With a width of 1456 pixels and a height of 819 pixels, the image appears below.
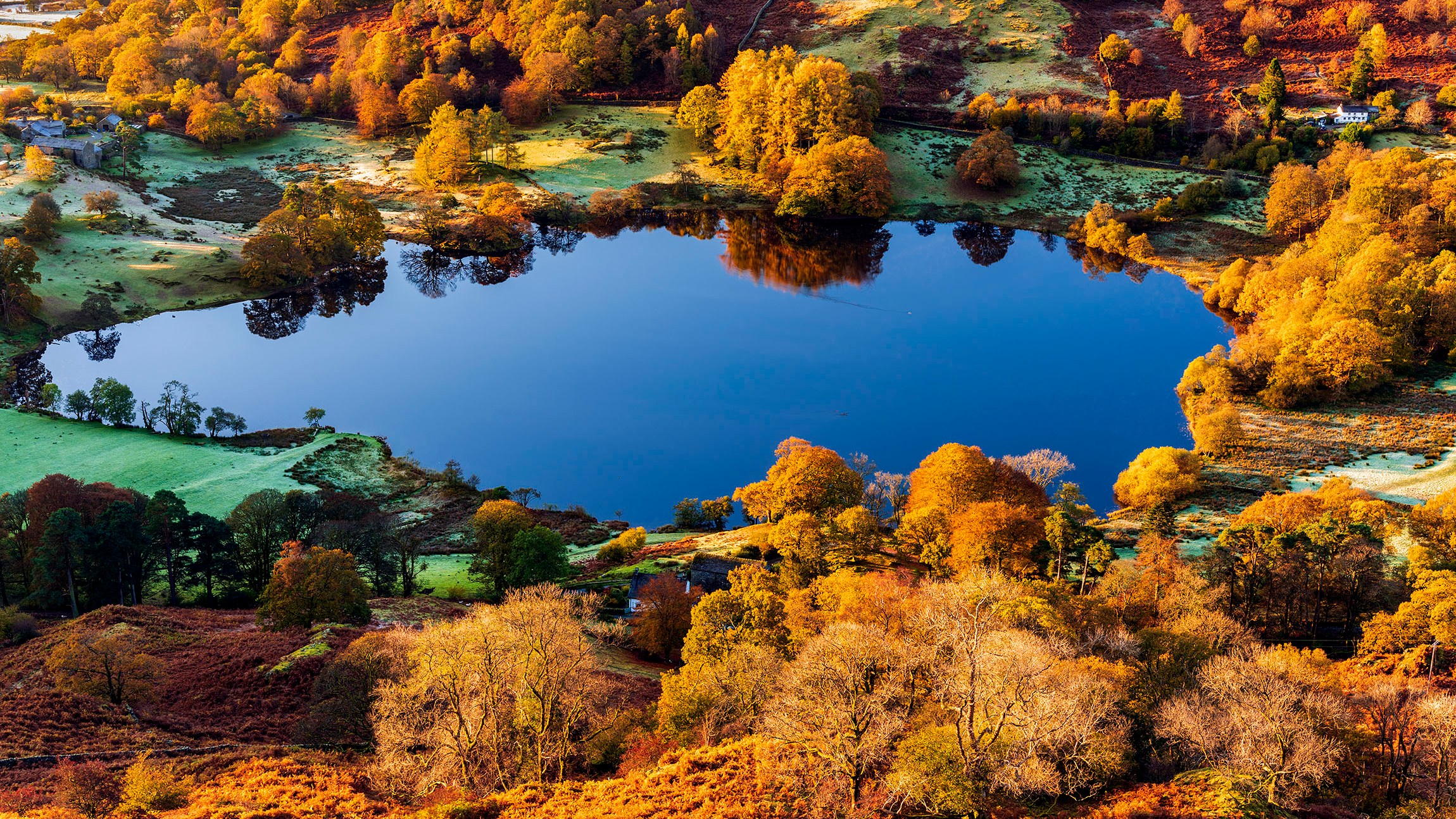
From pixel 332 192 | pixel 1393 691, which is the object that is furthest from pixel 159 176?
pixel 1393 691

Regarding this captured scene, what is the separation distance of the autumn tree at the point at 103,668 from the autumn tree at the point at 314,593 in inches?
281

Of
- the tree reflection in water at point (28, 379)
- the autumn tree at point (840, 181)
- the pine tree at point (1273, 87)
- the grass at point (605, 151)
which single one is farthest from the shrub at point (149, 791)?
the pine tree at point (1273, 87)

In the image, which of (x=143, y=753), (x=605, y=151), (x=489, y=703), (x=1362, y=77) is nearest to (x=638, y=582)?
(x=489, y=703)

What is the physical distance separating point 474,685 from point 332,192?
82.7m

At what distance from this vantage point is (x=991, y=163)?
10894cm

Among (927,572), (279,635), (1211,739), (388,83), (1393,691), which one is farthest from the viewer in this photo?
(388,83)

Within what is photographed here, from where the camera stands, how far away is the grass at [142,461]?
6035 centimetres

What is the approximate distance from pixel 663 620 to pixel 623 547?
12674mm

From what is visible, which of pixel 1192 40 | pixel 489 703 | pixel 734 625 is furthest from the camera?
pixel 1192 40

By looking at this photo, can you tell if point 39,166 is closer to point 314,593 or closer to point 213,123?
point 213,123

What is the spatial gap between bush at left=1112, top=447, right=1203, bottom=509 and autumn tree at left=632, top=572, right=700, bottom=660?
92.0 ft

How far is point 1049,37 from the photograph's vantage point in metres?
133

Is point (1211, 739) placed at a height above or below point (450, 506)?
above

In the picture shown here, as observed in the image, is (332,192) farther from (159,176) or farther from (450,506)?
(450,506)
